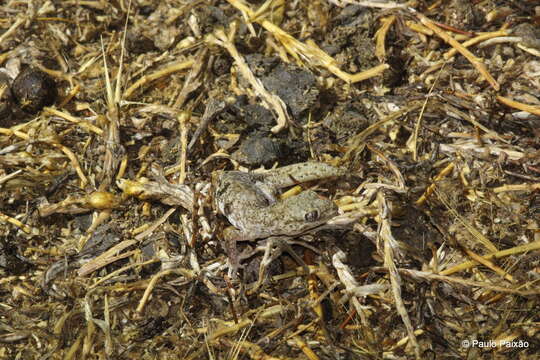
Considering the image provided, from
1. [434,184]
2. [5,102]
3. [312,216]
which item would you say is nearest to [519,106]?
[434,184]

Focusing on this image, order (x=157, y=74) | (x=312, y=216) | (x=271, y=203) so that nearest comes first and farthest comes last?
(x=312, y=216), (x=271, y=203), (x=157, y=74)

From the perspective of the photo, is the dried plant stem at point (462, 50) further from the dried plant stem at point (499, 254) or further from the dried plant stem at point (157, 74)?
the dried plant stem at point (157, 74)

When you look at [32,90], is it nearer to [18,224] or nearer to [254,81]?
[18,224]

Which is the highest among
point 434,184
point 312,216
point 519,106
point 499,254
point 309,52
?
point 309,52

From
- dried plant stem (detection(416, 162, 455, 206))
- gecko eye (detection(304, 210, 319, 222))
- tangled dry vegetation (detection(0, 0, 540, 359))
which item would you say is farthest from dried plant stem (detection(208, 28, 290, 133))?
dried plant stem (detection(416, 162, 455, 206))

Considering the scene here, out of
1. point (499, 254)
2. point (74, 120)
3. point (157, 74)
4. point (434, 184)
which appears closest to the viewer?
point (499, 254)

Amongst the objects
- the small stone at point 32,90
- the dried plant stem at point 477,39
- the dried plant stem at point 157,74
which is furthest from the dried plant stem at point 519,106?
the small stone at point 32,90

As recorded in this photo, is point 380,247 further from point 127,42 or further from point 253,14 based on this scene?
point 127,42

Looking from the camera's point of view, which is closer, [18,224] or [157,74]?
[18,224]
